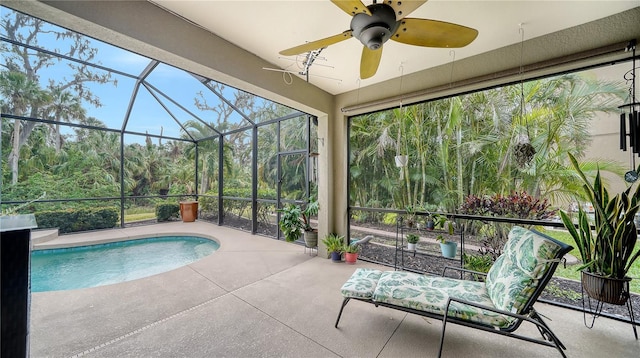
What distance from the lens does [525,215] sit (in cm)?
288

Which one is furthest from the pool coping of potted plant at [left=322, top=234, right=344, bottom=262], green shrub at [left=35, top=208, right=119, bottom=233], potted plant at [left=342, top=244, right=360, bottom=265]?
potted plant at [left=342, top=244, right=360, bottom=265]

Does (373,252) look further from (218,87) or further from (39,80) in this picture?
(39,80)

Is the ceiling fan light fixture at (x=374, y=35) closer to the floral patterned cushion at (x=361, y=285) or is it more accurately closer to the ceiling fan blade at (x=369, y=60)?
the ceiling fan blade at (x=369, y=60)

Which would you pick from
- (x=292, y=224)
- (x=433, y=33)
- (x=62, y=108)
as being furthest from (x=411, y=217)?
(x=62, y=108)

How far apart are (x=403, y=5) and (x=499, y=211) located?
2869mm

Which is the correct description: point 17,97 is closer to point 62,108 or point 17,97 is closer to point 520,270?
point 62,108

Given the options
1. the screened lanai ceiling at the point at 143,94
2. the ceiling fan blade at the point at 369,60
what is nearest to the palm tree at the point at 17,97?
the screened lanai ceiling at the point at 143,94

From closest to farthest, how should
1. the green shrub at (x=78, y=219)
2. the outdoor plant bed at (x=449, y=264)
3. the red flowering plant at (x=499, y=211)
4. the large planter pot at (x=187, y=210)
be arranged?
the outdoor plant bed at (x=449, y=264) → the red flowering plant at (x=499, y=211) → the green shrub at (x=78, y=219) → the large planter pot at (x=187, y=210)

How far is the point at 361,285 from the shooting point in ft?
7.34

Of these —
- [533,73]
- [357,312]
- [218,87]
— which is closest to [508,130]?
[533,73]

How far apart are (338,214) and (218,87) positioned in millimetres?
3795

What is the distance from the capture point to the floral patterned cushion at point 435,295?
5.88ft

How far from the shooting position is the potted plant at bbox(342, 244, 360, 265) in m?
3.98

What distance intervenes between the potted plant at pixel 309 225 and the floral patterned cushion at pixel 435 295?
2168mm
